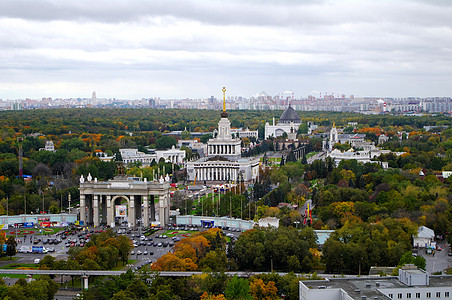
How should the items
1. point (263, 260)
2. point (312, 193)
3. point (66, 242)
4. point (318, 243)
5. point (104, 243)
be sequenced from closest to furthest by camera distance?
point (263, 260) → point (104, 243) → point (318, 243) → point (66, 242) → point (312, 193)

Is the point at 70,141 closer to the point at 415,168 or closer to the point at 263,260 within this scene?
the point at 415,168

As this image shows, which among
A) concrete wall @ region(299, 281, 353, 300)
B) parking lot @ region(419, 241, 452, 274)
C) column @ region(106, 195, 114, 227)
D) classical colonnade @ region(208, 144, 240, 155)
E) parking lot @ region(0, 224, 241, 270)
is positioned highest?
classical colonnade @ region(208, 144, 240, 155)

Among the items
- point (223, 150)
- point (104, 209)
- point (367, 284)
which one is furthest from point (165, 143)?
point (367, 284)

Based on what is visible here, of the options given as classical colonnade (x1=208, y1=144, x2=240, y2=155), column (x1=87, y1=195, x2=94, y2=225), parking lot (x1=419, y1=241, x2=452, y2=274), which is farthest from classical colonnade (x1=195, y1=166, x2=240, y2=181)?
parking lot (x1=419, y1=241, x2=452, y2=274)

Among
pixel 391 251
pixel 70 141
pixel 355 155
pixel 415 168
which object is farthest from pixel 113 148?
pixel 391 251

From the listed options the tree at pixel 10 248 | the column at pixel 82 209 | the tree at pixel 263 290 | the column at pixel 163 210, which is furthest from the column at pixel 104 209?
the tree at pixel 263 290

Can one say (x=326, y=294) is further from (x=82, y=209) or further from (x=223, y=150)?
(x=223, y=150)

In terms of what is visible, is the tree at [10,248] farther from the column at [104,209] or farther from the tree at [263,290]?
the tree at [263,290]

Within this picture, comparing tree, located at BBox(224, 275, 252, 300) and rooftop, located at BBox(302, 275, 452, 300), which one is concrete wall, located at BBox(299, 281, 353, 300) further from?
tree, located at BBox(224, 275, 252, 300)
